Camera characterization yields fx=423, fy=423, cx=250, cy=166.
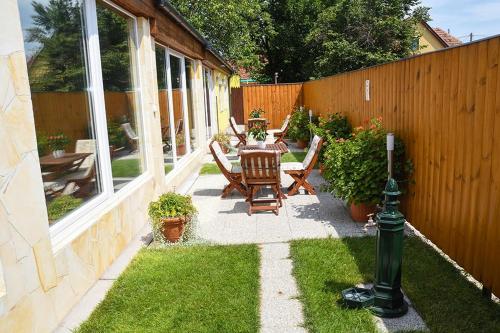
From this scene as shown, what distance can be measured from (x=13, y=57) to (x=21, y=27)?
37cm

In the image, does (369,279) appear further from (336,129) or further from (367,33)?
(367,33)

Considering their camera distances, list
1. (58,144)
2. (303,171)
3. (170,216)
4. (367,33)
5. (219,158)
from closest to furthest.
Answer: (58,144) < (170,216) < (219,158) < (303,171) < (367,33)

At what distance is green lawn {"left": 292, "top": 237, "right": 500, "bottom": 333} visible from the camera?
119 inches

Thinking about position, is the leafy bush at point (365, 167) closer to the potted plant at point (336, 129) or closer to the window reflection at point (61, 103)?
the potted plant at point (336, 129)

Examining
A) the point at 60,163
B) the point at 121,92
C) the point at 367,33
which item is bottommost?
the point at 60,163

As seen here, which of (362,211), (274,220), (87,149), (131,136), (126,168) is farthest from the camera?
(274,220)

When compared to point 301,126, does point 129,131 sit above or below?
above

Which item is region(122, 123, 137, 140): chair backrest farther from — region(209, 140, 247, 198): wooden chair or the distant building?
the distant building

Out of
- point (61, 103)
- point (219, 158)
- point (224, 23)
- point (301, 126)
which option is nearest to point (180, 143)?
point (219, 158)

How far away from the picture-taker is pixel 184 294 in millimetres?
3615

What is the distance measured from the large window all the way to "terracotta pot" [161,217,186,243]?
703 mm

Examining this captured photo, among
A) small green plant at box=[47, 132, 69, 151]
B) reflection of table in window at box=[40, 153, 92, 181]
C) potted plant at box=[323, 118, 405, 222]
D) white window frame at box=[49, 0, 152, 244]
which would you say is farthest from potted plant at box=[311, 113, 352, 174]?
small green plant at box=[47, 132, 69, 151]

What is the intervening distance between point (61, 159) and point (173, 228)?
1.63 m

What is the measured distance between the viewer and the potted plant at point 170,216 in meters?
4.78
